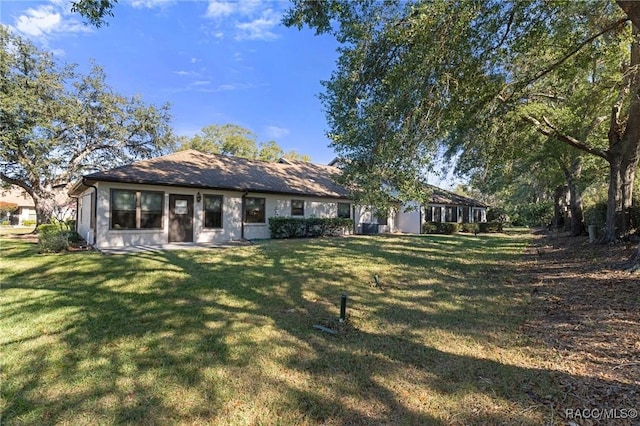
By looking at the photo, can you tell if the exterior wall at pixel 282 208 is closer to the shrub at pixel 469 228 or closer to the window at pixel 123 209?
the window at pixel 123 209

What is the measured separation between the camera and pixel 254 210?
51.6 feet

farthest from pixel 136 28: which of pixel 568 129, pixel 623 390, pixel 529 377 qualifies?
pixel 568 129

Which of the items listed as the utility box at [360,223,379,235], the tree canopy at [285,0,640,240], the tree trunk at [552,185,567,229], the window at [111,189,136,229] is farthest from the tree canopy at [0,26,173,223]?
the tree trunk at [552,185,567,229]

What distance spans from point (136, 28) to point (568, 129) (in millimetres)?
13864

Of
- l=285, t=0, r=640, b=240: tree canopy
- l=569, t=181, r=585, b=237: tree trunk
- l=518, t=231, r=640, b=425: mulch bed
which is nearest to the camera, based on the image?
l=518, t=231, r=640, b=425: mulch bed

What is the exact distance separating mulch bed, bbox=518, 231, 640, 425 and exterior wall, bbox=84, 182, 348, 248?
1133 cm

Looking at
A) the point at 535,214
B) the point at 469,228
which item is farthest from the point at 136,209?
the point at 535,214

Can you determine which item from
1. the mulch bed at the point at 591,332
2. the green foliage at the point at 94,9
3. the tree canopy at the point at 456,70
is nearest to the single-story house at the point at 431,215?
the tree canopy at the point at 456,70

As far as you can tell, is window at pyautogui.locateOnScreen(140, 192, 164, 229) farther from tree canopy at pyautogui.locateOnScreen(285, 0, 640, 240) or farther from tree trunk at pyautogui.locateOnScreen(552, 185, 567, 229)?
tree trunk at pyautogui.locateOnScreen(552, 185, 567, 229)

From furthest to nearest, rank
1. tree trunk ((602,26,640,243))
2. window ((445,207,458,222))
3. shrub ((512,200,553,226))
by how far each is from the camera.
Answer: shrub ((512,200,553,226)), window ((445,207,458,222)), tree trunk ((602,26,640,243))

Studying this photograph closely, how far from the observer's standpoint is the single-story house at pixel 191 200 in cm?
1185

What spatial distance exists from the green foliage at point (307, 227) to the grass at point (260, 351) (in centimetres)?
816

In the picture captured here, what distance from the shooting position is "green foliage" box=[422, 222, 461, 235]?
24000 millimetres

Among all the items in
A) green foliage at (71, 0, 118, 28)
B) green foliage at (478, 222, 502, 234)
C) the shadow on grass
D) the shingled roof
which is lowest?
the shadow on grass
